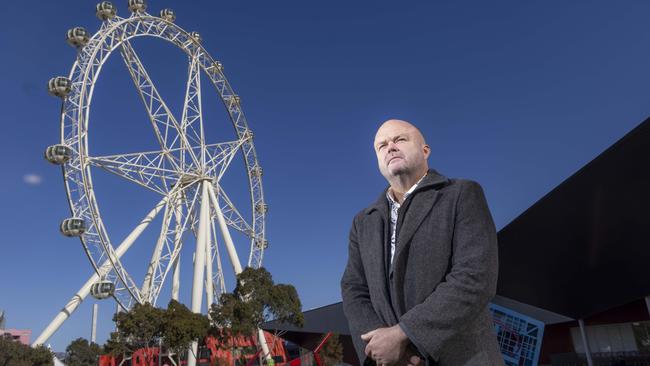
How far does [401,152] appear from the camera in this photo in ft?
7.57

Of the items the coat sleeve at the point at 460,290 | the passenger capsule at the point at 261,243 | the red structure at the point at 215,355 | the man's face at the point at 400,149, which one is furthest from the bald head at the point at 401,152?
the passenger capsule at the point at 261,243

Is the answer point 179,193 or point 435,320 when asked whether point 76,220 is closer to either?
point 179,193

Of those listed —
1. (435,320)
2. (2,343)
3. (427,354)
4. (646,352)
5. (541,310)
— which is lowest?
(427,354)

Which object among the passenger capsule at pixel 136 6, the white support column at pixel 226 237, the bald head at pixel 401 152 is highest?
the passenger capsule at pixel 136 6

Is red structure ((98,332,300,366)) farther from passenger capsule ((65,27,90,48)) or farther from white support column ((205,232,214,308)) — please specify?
passenger capsule ((65,27,90,48))

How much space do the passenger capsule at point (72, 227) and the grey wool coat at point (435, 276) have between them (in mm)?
→ 20994

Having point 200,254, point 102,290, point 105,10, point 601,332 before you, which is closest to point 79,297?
point 102,290

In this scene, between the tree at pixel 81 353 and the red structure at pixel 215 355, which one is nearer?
the red structure at pixel 215 355

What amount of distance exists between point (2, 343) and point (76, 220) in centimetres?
1768

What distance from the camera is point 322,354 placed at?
29.9 meters

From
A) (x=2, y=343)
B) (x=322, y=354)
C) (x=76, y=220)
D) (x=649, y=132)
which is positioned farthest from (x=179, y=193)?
(x=649, y=132)

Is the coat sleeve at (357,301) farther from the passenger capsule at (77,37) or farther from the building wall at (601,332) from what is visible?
the passenger capsule at (77,37)

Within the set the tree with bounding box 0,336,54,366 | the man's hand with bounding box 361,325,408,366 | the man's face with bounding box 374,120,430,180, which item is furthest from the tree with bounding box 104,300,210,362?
the man's hand with bounding box 361,325,408,366

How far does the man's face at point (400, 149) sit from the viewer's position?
2.30 m
